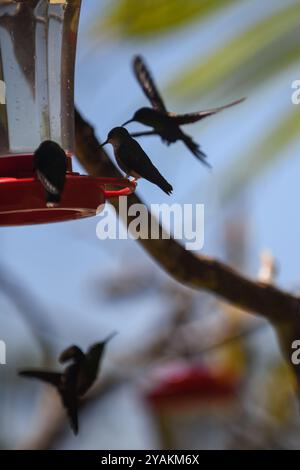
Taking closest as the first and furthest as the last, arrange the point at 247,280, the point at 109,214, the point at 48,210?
the point at 48,210 < the point at 247,280 < the point at 109,214

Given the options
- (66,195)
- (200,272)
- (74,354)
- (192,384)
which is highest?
(66,195)

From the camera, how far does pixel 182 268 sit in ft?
9.02

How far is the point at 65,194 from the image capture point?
86.4 inches

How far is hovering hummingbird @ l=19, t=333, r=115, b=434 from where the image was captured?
260 cm

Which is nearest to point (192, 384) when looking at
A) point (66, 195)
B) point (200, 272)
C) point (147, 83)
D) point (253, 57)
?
A: point (253, 57)

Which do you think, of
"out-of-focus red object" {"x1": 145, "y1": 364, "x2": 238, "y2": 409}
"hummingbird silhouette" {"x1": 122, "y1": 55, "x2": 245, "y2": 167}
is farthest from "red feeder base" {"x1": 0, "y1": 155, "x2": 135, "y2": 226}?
"out-of-focus red object" {"x1": 145, "y1": 364, "x2": 238, "y2": 409}

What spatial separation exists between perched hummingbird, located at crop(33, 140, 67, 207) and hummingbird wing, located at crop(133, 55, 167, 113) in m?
0.44

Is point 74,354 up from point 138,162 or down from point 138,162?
down

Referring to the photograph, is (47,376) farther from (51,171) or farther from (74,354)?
(51,171)

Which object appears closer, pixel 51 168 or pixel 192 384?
pixel 51 168

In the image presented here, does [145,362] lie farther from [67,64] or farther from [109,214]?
[67,64]
